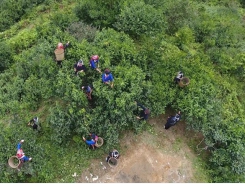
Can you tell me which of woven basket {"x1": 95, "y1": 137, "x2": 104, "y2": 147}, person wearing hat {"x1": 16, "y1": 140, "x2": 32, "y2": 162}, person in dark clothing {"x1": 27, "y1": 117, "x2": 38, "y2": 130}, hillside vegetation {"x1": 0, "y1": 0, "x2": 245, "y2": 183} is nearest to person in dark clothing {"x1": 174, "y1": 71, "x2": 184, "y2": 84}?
hillside vegetation {"x1": 0, "y1": 0, "x2": 245, "y2": 183}

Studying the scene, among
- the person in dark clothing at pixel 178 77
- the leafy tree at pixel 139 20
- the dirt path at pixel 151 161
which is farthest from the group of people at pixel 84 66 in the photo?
the leafy tree at pixel 139 20

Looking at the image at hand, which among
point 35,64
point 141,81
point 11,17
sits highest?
point 141,81

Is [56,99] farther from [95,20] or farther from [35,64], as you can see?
[95,20]

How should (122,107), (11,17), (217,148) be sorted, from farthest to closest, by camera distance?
(11,17) → (217,148) → (122,107)

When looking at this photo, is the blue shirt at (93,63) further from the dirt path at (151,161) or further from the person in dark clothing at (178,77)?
the person in dark clothing at (178,77)

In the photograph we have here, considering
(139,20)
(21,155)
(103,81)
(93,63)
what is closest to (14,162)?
(21,155)

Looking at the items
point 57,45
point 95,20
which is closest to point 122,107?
point 57,45
